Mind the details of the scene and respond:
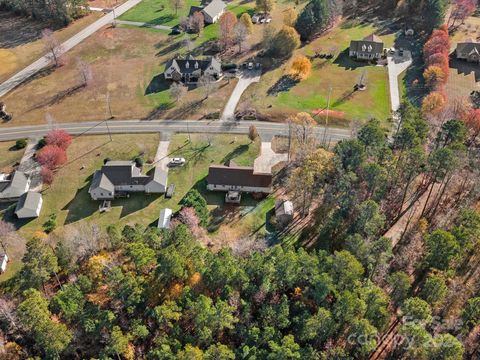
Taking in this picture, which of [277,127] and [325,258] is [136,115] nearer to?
[277,127]

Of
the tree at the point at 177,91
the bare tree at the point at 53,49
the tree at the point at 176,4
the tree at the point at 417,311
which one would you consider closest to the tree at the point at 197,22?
the tree at the point at 176,4

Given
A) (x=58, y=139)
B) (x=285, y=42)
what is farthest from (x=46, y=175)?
(x=285, y=42)

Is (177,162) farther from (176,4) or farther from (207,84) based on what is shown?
(176,4)

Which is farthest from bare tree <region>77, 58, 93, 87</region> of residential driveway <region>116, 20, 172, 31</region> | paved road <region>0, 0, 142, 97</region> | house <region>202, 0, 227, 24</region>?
house <region>202, 0, 227, 24</region>

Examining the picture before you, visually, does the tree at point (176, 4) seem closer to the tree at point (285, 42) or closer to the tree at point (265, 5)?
the tree at point (265, 5)

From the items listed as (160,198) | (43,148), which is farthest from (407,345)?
(43,148)
